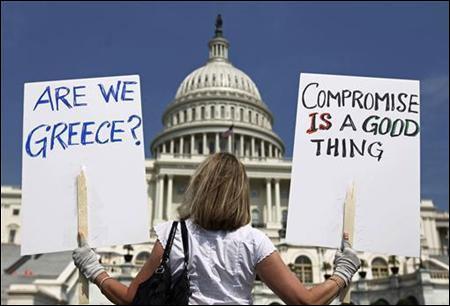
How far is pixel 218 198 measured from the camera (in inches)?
130

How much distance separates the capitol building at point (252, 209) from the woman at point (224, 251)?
18550 millimetres

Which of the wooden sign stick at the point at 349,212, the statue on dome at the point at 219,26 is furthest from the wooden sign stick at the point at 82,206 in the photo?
the statue on dome at the point at 219,26

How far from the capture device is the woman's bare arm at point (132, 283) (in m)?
3.32

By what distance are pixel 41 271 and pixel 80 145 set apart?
32404 millimetres

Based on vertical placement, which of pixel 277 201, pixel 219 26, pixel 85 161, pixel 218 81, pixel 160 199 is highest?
pixel 219 26

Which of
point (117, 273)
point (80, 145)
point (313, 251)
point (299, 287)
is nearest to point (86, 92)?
point (80, 145)

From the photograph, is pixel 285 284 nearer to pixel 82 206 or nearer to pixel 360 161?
pixel 360 161

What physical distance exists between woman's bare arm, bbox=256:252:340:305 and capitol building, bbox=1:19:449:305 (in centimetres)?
1862

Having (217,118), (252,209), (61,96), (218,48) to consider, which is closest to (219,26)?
(218,48)

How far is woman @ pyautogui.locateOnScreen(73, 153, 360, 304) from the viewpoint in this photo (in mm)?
3248

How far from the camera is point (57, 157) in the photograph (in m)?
4.75

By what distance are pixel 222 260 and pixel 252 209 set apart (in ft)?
230

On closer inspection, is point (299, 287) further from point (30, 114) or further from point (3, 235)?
point (3, 235)

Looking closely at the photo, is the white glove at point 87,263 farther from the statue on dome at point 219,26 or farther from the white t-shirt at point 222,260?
the statue on dome at point 219,26
